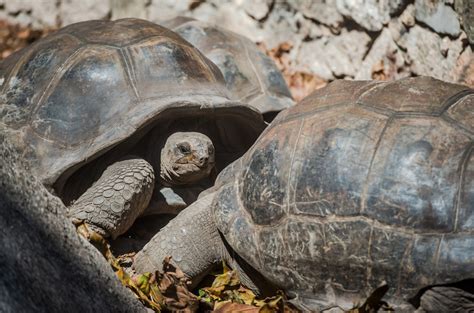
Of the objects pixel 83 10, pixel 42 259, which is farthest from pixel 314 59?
pixel 42 259

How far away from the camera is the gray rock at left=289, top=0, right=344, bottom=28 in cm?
556

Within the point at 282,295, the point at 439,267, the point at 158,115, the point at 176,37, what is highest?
the point at 176,37

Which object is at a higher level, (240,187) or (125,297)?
(240,187)

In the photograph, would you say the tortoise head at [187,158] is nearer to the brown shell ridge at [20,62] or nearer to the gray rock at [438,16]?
the brown shell ridge at [20,62]

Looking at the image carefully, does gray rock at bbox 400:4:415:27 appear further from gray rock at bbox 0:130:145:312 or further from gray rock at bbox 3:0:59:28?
gray rock at bbox 0:130:145:312

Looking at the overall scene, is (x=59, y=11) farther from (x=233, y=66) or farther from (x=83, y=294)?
(x=83, y=294)

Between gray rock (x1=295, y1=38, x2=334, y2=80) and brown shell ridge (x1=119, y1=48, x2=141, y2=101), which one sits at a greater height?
brown shell ridge (x1=119, y1=48, x2=141, y2=101)

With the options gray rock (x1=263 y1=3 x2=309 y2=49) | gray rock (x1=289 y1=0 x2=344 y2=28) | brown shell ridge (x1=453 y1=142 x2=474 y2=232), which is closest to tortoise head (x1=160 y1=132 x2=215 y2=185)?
brown shell ridge (x1=453 y1=142 x2=474 y2=232)

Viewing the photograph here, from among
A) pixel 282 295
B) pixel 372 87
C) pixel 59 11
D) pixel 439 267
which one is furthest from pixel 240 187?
pixel 59 11

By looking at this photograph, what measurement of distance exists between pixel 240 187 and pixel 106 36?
148 centimetres

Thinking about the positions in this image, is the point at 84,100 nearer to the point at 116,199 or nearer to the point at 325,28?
the point at 116,199

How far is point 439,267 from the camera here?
2.85 metres

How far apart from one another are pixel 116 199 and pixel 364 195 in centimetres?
139

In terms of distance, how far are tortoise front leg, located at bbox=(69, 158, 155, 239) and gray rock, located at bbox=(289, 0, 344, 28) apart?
7.73ft
